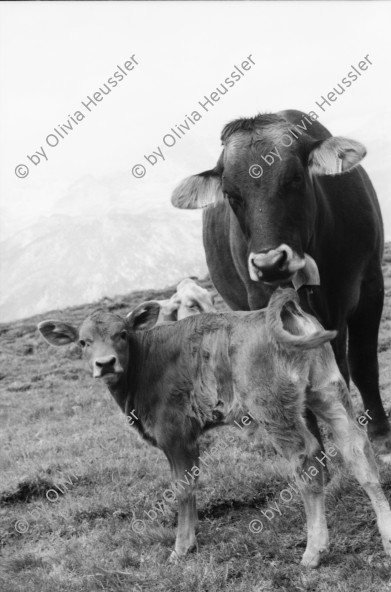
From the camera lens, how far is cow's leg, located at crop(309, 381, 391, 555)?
4441 millimetres

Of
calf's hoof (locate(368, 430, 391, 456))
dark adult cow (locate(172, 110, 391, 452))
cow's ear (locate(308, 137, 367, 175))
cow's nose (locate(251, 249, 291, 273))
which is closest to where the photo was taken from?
cow's nose (locate(251, 249, 291, 273))

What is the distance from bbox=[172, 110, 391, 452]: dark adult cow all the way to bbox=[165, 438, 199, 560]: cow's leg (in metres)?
1.53

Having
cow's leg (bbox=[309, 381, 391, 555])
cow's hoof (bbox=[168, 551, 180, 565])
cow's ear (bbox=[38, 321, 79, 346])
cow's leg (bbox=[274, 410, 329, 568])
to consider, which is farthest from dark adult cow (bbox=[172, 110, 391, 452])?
cow's hoof (bbox=[168, 551, 180, 565])

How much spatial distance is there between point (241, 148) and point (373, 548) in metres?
3.20

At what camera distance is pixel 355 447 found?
452 centimetres

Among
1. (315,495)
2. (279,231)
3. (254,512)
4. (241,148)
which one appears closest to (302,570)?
(315,495)

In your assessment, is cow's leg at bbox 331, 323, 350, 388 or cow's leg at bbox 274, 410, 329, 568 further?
cow's leg at bbox 331, 323, 350, 388

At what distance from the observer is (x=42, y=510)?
6.84m

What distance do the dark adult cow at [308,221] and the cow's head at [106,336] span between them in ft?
3.67

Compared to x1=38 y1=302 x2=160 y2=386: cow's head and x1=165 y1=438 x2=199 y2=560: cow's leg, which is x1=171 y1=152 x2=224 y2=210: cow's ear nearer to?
x1=38 y1=302 x2=160 y2=386: cow's head

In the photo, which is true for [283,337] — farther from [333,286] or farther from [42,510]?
[42,510]

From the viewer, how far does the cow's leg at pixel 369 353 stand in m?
6.82

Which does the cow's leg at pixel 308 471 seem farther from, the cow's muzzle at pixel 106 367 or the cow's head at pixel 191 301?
the cow's head at pixel 191 301

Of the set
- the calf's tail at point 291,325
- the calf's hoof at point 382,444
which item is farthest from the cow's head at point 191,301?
the calf's tail at point 291,325
